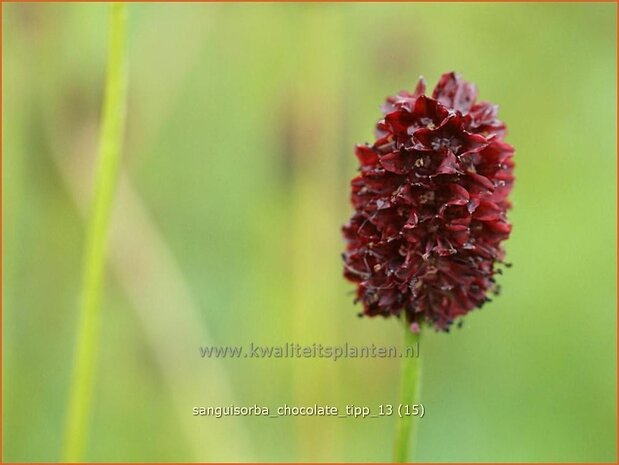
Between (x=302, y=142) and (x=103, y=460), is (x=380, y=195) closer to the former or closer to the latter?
(x=302, y=142)

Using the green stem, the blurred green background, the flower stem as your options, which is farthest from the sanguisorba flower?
the blurred green background

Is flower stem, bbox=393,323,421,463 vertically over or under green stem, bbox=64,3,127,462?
under

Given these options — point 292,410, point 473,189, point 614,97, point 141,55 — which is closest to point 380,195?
point 473,189

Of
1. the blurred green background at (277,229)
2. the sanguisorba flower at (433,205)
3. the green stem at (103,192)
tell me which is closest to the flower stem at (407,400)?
the sanguisorba flower at (433,205)

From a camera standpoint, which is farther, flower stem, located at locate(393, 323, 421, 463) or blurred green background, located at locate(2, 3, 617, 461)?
blurred green background, located at locate(2, 3, 617, 461)

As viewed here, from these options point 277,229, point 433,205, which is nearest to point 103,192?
point 433,205

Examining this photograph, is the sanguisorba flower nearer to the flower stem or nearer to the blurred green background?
the flower stem

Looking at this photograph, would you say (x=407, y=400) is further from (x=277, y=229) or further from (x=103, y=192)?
(x=277, y=229)
